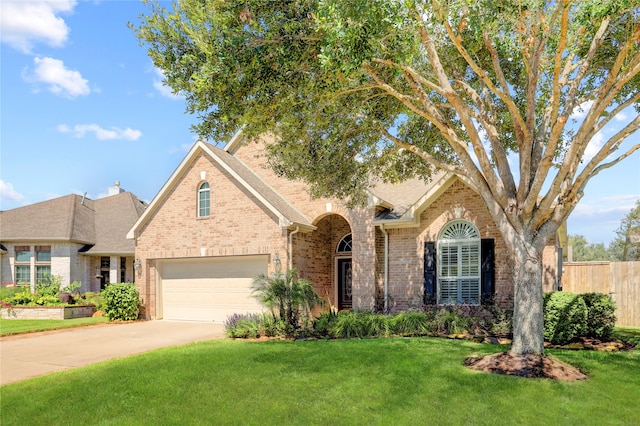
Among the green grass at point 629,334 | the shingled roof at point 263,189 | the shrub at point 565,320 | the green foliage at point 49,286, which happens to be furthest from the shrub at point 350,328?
the green foliage at point 49,286

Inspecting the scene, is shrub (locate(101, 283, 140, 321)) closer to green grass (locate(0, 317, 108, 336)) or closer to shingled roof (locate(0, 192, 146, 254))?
green grass (locate(0, 317, 108, 336))

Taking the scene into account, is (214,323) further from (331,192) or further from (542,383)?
(542,383)

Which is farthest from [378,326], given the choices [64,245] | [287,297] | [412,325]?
[64,245]

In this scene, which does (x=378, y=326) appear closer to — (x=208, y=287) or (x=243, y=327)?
(x=243, y=327)

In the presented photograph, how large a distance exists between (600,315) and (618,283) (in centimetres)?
508

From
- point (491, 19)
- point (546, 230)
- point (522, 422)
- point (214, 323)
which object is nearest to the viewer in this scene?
point (522, 422)

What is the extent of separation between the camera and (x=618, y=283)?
15469 millimetres

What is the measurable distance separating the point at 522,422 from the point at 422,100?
580cm

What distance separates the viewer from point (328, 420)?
6289mm

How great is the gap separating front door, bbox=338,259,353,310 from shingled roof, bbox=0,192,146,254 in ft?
35.7

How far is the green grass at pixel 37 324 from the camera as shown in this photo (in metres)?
15.7

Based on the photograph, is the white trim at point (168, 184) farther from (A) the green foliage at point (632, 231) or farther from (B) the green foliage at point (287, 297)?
(A) the green foliage at point (632, 231)

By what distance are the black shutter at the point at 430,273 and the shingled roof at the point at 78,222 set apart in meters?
14.9

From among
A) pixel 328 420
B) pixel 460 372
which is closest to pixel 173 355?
pixel 328 420
